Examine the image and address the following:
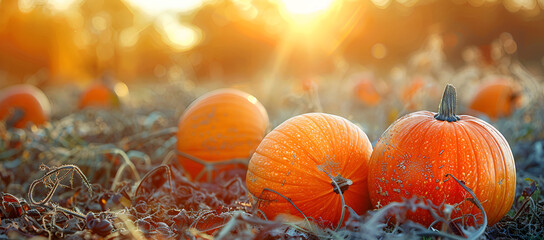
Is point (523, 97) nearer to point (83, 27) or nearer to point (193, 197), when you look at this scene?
point (193, 197)

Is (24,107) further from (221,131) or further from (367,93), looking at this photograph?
(367,93)

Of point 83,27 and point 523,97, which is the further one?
point 83,27

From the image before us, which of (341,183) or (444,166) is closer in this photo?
(444,166)

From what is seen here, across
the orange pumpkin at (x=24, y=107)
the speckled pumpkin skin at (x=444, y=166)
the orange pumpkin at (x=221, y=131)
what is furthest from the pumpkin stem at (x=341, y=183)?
the orange pumpkin at (x=24, y=107)

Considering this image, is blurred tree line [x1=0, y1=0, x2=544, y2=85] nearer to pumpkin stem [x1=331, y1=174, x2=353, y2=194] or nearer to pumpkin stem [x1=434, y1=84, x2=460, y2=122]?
pumpkin stem [x1=434, y1=84, x2=460, y2=122]

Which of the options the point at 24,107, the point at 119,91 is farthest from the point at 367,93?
the point at 24,107

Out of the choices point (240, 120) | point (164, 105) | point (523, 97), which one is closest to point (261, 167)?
point (240, 120)
